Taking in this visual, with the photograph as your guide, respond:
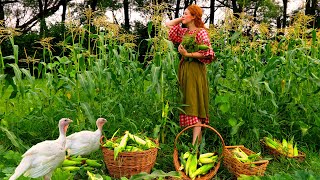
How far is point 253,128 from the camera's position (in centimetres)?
459

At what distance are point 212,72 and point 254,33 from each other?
2.77 feet

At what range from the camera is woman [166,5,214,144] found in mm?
4328

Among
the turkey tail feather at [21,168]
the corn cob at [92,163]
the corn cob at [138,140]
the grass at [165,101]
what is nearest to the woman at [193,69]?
the grass at [165,101]

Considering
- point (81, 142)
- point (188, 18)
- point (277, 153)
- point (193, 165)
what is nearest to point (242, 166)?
point (193, 165)

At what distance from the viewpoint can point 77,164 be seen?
3742 millimetres

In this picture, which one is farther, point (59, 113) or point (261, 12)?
point (261, 12)

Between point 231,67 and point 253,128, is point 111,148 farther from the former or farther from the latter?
point 231,67

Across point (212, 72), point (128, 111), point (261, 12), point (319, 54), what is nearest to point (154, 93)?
point (128, 111)

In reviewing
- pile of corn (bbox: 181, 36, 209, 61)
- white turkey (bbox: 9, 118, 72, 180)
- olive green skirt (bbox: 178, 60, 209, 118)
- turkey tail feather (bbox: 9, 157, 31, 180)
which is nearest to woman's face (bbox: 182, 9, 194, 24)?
pile of corn (bbox: 181, 36, 209, 61)

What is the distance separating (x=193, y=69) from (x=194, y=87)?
0.19 meters

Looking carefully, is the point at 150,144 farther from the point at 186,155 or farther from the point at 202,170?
the point at 202,170

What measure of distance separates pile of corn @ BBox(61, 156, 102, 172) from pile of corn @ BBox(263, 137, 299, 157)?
186 centimetres

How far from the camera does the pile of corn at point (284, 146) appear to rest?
435 centimetres

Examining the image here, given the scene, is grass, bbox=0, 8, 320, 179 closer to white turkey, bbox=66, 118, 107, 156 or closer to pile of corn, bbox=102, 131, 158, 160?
pile of corn, bbox=102, 131, 158, 160
